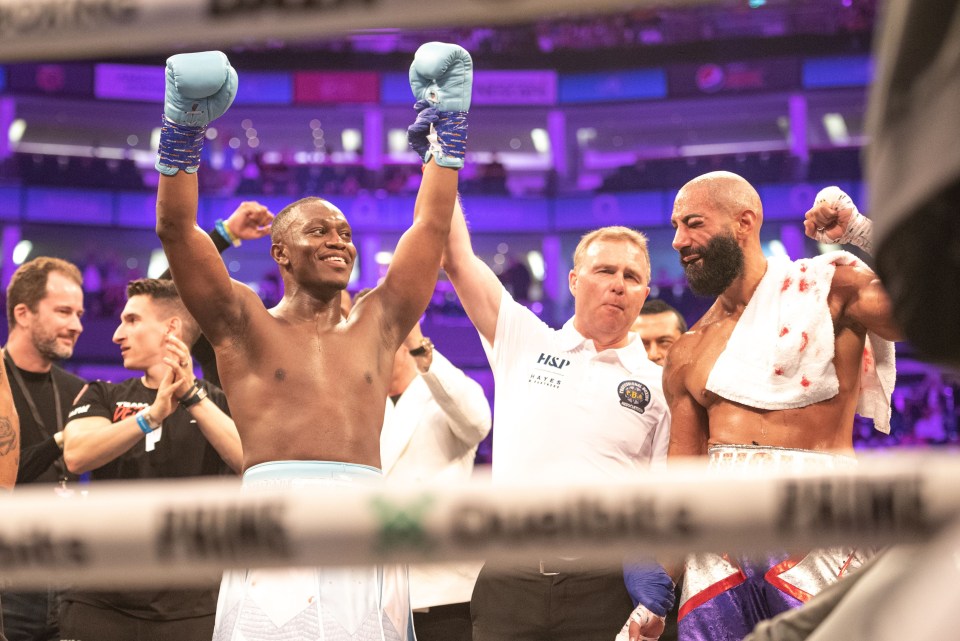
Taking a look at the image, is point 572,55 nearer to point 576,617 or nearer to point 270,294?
point 270,294

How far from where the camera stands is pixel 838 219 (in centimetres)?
272

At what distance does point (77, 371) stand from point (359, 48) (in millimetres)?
5910

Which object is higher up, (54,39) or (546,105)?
(546,105)

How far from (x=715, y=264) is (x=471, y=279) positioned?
2.40 ft

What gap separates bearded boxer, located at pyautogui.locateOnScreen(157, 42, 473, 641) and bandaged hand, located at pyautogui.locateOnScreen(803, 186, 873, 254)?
40.5 inches

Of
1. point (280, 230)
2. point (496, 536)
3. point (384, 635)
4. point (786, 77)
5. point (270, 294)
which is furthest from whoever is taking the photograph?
point (786, 77)

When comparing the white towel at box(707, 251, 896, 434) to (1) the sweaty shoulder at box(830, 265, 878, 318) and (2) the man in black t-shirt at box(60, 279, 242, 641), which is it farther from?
(2) the man in black t-shirt at box(60, 279, 242, 641)

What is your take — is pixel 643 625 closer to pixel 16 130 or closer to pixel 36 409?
pixel 36 409

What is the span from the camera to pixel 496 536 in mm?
721

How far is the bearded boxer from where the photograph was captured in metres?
2.08

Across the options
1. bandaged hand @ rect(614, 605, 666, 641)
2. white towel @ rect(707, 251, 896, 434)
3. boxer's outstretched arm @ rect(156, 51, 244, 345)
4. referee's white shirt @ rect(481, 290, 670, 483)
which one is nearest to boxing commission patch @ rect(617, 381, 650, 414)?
referee's white shirt @ rect(481, 290, 670, 483)

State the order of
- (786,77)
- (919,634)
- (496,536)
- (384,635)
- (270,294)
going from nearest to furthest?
1. (919,634)
2. (496,536)
3. (384,635)
4. (270,294)
5. (786,77)

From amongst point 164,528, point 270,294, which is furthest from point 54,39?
point 270,294

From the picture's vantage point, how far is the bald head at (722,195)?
9.43 ft
